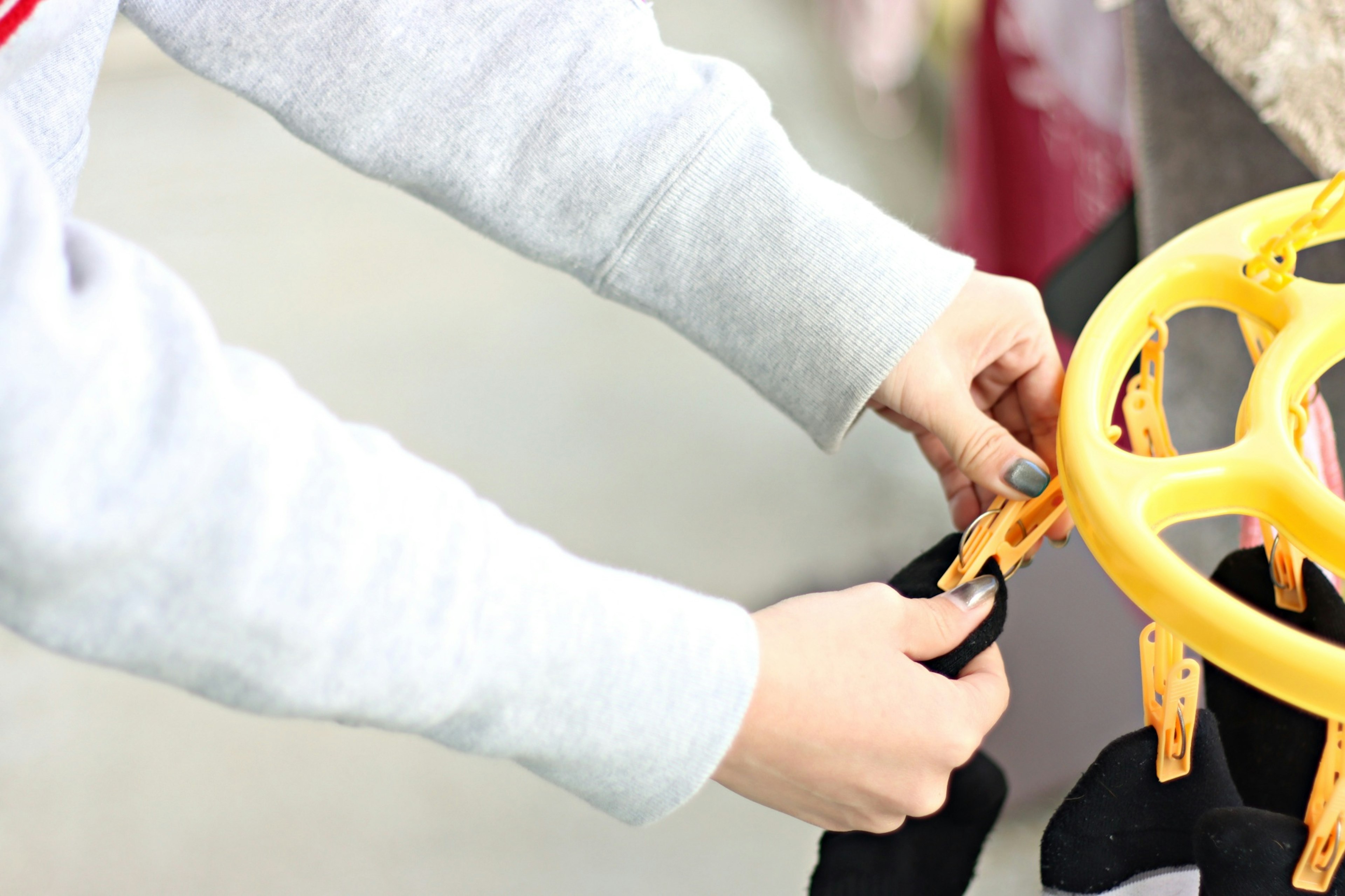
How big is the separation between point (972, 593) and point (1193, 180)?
41 cm

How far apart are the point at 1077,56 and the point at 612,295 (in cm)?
57

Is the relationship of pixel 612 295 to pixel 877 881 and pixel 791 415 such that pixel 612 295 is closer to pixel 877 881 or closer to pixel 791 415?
pixel 791 415

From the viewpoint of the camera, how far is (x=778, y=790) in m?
0.36

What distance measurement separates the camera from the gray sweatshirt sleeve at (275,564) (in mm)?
253

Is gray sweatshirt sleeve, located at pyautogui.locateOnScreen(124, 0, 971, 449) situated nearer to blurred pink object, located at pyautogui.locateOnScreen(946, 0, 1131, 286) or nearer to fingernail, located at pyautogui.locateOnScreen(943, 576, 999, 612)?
fingernail, located at pyautogui.locateOnScreen(943, 576, 999, 612)

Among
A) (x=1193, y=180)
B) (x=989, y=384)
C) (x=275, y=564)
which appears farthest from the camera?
(x=1193, y=180)

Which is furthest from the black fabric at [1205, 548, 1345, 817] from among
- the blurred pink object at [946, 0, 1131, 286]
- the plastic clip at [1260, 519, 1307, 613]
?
the blurred pink object at [946, 0, 1131, 286]

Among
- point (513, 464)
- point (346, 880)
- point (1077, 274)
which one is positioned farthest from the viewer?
point (513, 464)

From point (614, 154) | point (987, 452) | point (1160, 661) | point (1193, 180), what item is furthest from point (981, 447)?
point (1193, 180)

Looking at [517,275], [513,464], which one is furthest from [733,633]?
[517,275]

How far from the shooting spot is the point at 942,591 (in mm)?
397

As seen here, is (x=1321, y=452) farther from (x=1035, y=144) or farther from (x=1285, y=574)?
(x=1035, y=144)

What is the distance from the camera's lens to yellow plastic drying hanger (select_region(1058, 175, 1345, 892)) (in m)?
0.27

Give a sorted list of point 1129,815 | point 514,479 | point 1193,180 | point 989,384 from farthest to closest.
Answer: point 514,479
point 1193,180
point 989,384
point 1129,815
